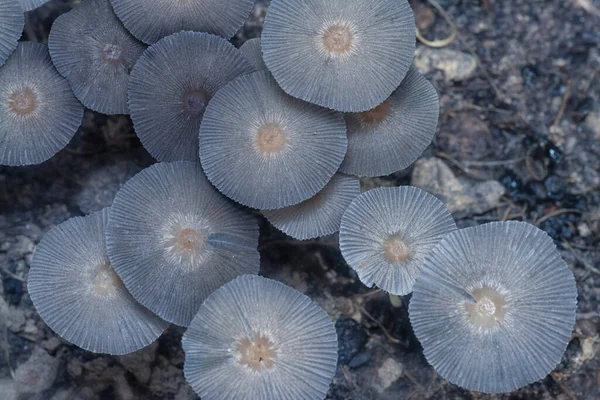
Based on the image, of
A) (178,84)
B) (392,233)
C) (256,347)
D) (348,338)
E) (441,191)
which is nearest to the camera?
(256,347)

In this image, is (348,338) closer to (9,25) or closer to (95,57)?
(95,57)

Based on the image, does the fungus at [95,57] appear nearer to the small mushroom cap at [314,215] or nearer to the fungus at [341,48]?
the fungus at [341,48]

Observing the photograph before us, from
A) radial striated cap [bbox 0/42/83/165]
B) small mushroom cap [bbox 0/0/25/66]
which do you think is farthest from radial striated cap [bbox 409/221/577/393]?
small mushroom cap [bbox 0/0/25/66]

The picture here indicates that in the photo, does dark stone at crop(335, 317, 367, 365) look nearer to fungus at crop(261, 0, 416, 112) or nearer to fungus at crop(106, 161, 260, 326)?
fungus at crop(106, 161, 260, 326)

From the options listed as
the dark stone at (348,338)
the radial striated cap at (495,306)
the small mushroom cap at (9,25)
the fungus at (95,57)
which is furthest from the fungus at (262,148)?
the small mushroom cap at (9,25)

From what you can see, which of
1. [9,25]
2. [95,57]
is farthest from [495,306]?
[9,25]

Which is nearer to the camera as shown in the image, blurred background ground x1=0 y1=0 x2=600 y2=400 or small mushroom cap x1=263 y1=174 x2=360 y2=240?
small mushroom cap x1=263 y1=174 x2=360 y2=240
